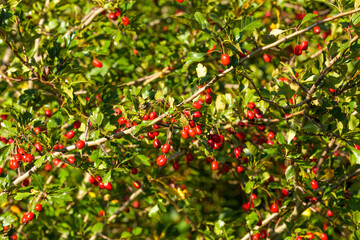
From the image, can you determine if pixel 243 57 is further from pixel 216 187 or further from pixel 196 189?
pixel 216 187

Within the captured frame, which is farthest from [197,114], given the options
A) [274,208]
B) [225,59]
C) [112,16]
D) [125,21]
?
[112,16]

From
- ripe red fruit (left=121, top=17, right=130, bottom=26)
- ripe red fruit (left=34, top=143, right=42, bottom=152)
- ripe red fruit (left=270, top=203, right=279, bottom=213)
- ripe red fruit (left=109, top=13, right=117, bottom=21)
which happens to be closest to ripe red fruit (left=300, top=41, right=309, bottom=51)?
ripe red fruit (left=270, top=203, right=279, bottom=213)

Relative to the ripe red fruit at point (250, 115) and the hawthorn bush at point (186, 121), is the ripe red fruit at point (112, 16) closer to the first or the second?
the hawthorn bush at point (186, 121)

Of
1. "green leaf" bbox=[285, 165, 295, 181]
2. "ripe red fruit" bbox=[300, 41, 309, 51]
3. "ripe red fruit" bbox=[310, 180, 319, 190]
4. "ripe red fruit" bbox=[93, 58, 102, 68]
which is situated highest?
"ripe red fruit" bbox=[300, 41, 309, 51]

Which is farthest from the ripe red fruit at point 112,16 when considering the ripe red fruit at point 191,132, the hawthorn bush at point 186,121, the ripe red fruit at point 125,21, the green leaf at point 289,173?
the green leaf at point 289,173

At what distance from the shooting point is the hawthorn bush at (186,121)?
2.06 m

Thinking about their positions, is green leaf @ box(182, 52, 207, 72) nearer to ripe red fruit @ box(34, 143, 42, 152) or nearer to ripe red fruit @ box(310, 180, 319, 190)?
ripe red fruit @ box(34, 143, 42, 152)

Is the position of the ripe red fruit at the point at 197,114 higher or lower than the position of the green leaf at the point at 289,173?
higher

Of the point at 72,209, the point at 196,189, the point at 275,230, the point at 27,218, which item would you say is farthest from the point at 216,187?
the point at 27,218

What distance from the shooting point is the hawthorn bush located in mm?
2059

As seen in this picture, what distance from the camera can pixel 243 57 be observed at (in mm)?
2035

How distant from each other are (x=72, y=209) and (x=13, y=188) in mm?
1243

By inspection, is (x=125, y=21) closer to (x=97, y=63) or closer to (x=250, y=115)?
(x=97, y=63)

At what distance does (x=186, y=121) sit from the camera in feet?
6.56
